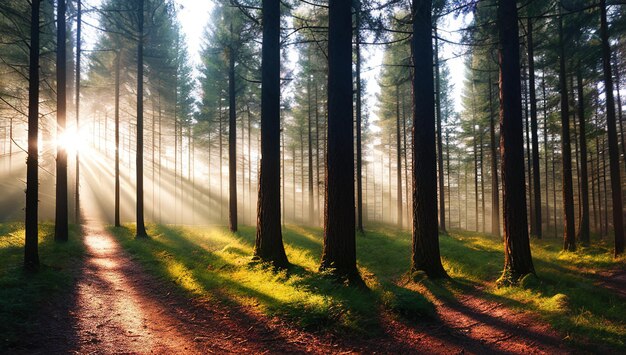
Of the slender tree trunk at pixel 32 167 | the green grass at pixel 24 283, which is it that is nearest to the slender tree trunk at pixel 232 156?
the green grass at pixel 24 283

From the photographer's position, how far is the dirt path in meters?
4.53

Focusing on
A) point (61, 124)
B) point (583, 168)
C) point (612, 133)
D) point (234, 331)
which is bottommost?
point (234, 331)

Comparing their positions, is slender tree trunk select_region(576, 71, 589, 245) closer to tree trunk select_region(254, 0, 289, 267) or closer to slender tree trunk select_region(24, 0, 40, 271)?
tree trunk select_region(254, 0, 289, 267)

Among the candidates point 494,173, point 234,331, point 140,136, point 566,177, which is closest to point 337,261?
point 234,331

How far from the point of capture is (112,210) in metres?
37.2

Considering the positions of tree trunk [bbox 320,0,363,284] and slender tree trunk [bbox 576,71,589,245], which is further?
slender tree trunk [bbox 576,71,589,245]

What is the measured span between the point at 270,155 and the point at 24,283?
6.02m

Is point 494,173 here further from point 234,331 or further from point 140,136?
point 234,331

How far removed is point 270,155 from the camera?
28.8 ft

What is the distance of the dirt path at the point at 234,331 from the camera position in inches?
178

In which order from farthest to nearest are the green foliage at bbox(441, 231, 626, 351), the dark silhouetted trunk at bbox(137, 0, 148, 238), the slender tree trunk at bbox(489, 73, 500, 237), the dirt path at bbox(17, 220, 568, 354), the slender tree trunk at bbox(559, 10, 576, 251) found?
the slender tree trunk at bbox(489, 73, 500, 237)
the dark silhouetted trunk at bbox(137, 0, 148, 238)
the slender tree trunk at bbox(559, 10, 576, 251)
the green foliage at bbox(441, 231, 626, 351)
the dirt path at bbox(17, 220, 568, 354)

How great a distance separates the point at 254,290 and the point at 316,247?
6937 mm

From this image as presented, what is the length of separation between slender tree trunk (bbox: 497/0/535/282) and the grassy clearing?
2.34 feet

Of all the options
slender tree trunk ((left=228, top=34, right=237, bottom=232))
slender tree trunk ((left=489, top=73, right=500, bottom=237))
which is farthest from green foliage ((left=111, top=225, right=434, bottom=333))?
slender tree trunk ((left=489, top=73, right=500, bottom=237))
